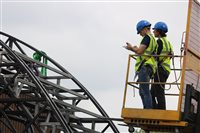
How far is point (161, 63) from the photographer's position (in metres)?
13.5

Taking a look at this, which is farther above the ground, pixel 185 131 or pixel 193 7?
pixel 193 7

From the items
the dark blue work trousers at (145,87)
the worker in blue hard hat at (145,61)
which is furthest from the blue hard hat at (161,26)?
the dark blue work trousers at (145,87)

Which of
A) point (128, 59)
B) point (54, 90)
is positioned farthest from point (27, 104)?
point (128, 59)

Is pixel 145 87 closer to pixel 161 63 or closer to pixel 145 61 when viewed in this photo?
pixel 145 61

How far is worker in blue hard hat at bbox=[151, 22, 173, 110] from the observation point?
13.3m

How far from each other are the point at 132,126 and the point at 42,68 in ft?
27.2

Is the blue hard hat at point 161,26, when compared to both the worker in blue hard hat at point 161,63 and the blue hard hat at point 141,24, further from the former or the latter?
the blue hard hat at point 141,24

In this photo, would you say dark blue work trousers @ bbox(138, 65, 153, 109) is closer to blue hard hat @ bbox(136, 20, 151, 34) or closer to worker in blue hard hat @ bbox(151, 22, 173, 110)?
worker in blue hard hat @ bbox(151, 22, 173, 110)

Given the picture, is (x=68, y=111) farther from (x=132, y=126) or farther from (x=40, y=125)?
(x=132, y=126)

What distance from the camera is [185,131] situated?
41.9ft

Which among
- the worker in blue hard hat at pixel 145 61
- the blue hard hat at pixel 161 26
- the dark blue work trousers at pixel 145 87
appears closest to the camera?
the dark blue work trousers at pixel 145 87

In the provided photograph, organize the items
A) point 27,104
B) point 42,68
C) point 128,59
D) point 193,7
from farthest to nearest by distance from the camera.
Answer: point 42,68 < point 27,104 < point 128,59 < point 193,7

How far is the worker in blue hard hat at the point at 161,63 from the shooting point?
1334 cm

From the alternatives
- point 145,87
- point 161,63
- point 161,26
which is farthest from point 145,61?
point 161,26
